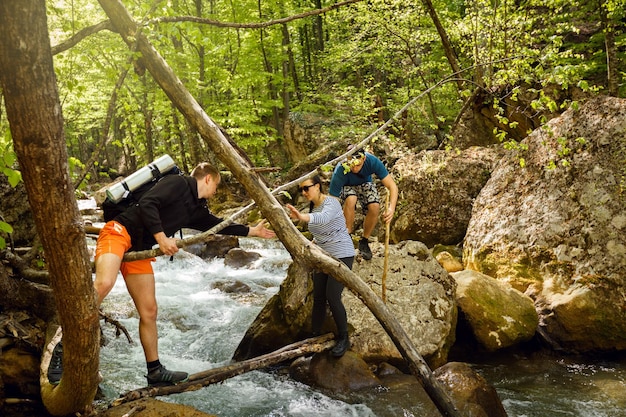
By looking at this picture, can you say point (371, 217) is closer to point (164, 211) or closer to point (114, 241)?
point (164, 211)

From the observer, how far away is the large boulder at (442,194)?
1030cm

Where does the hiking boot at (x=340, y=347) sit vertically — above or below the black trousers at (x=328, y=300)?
below

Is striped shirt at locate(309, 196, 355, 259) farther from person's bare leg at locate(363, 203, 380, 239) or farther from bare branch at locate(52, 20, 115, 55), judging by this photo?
bare branch at locate(52, 20, 115, 55)

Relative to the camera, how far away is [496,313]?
6.45 metres

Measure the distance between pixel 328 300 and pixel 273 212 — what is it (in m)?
1.82

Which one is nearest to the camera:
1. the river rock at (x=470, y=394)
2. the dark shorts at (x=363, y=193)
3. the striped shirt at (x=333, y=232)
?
Answer: the river rock at (x=470, y=394)

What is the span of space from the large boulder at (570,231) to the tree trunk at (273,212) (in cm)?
334

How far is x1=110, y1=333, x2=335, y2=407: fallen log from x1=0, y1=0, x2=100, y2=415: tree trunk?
133cm

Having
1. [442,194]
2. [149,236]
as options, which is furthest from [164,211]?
[442,194]

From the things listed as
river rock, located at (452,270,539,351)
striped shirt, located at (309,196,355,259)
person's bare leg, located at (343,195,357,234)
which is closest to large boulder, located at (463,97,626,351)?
river rock, located at (452,270,539,351)

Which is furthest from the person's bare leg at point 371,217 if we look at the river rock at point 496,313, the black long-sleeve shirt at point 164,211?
the black long-sleeve shirt at point 164,211

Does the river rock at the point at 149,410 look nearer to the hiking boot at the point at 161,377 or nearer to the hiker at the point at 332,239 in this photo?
the hiking boot at the point at 161,377

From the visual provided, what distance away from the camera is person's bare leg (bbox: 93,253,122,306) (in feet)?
11.8

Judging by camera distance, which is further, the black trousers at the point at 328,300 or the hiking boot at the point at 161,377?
the black trousers at the point at 328,300
